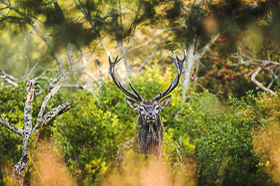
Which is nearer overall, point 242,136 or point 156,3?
point 242,136

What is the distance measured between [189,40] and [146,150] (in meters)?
6.96

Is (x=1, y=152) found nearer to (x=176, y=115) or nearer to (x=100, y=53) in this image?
(x=176, y=115)

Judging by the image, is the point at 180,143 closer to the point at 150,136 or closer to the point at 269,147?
the point at 150,136

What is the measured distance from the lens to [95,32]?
11094 millimetres

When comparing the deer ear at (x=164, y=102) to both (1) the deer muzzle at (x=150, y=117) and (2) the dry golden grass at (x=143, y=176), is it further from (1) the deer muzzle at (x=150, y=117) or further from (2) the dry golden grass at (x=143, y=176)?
(2) the dry golden grass at (x=143, y=176)

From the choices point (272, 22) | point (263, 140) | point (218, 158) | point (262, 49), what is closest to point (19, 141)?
point (218, 158)

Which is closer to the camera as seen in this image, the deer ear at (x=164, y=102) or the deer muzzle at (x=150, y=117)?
the deer muzzle at (x=150, y=117)

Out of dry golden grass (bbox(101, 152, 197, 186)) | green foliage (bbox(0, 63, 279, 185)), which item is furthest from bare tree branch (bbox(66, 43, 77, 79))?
dry golden grass (bbox(101, 152, 197, 186))

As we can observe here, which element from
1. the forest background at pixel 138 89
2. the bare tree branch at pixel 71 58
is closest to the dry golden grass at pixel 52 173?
the forest background at pixel 138 89

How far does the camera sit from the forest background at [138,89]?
3781 mm

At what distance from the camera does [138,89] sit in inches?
318

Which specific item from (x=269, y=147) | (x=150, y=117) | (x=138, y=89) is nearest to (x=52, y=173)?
(x=150, y=117)

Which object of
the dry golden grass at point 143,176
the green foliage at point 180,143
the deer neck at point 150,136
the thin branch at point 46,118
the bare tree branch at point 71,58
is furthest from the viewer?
the bare tree branch at point 71,58

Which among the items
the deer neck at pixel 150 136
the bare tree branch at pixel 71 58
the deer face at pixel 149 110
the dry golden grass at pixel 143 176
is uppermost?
the bare tree branch at pixel 71 58
